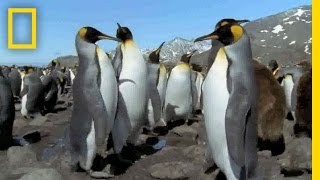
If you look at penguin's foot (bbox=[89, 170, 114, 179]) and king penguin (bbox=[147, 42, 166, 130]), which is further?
king penguin (bbox=[147, 42, 166, 130])

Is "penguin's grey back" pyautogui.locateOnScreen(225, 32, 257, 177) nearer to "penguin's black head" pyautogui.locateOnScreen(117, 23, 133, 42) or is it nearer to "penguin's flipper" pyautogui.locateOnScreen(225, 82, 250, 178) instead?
"penguin's flipper" pyautogui.locateOnScreen(225, 82, 250, 178)

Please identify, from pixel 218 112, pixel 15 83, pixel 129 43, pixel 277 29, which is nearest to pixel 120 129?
pixel 129 43

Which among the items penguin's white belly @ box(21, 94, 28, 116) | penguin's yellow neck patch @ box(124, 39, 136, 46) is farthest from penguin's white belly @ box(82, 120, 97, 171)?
penguin's white belly @ box(21, 94, 28, 116)

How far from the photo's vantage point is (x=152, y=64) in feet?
27.1

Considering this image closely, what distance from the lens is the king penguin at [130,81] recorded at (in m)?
5.62

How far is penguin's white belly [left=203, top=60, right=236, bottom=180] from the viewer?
3824 millimetres

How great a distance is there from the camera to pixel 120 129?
5344 mm

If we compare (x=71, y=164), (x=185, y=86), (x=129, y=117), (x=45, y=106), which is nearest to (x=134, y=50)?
(x=129, y=117)

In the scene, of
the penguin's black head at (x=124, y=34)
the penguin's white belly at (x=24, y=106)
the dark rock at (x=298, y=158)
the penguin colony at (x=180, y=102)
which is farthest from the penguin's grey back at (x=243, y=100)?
the penguin's white belly at (x=24, y=106)

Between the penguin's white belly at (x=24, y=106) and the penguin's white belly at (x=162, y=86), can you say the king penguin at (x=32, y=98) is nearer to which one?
the penguin's white belly at (x=24, y=106)

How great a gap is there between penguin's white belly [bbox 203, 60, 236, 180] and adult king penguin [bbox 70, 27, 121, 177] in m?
1.44

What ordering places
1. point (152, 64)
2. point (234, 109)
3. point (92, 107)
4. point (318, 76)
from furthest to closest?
point (152, 64), point (92, 107), point (234, 109), point (318, 76)

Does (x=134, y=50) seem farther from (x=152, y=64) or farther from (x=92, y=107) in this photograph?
(x=152, y=64)

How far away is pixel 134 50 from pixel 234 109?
2304 mm
